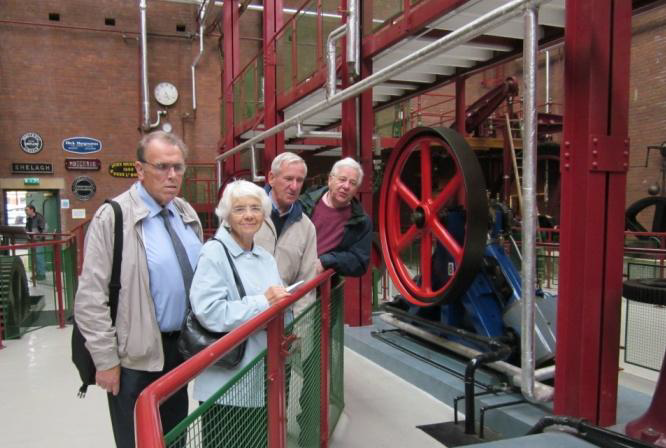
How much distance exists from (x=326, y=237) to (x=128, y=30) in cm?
1345

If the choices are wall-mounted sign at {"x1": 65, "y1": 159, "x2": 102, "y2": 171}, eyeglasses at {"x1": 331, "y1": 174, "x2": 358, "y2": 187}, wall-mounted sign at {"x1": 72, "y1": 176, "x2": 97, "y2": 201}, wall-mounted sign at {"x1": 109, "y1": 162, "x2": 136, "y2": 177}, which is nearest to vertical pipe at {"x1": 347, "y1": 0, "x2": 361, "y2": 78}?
eyeglasses at {"x1": 331, "y1": 174, "x2": 358, "y2": 187}

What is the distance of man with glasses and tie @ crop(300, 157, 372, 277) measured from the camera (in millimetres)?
2900

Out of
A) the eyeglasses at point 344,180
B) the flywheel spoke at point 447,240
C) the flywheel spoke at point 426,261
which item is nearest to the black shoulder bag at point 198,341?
the eyeglasses at point 344,180

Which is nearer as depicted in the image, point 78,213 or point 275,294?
point 275,294

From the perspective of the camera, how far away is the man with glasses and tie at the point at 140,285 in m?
1.76

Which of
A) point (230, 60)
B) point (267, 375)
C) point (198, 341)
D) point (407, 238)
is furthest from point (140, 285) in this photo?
point (230, 60)

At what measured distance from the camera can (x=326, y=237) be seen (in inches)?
120

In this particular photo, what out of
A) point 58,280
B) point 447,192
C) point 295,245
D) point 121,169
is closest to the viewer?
point 295,245

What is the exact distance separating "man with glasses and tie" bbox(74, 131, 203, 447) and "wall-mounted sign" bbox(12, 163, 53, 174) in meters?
13.3

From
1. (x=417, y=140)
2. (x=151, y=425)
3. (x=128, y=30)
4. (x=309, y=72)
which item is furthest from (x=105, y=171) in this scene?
(x=151, y=425)

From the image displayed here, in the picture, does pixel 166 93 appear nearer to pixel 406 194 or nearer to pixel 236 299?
pixel 406 194

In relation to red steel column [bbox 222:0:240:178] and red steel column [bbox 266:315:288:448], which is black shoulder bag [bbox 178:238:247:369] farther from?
red steel column [bbox 222:0:240:178]

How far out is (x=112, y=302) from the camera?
5.93 feet

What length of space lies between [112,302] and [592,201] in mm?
2305
